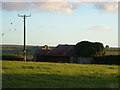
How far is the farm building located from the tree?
0.95m

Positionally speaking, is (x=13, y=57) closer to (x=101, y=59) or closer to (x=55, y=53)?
(x=55, y=53)

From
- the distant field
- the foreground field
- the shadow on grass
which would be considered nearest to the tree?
the distant field

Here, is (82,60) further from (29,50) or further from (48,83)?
(48,83)

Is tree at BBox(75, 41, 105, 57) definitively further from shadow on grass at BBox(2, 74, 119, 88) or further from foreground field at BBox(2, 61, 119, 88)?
shadow on grass at BBox(2, 74, 119, 88)

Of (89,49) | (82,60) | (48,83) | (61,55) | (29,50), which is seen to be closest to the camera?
(48,83)

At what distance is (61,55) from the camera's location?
5069cm

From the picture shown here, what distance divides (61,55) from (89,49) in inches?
212

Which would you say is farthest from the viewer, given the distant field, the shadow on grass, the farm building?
the distant field

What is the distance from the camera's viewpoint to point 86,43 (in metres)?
49.2

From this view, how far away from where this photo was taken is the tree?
47969 mm

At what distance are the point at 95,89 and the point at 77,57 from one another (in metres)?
37.3

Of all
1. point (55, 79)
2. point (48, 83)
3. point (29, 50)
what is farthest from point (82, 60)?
point (48, 83)

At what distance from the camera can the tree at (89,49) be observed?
4797 cm

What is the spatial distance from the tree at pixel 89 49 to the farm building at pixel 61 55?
0.95 metres
